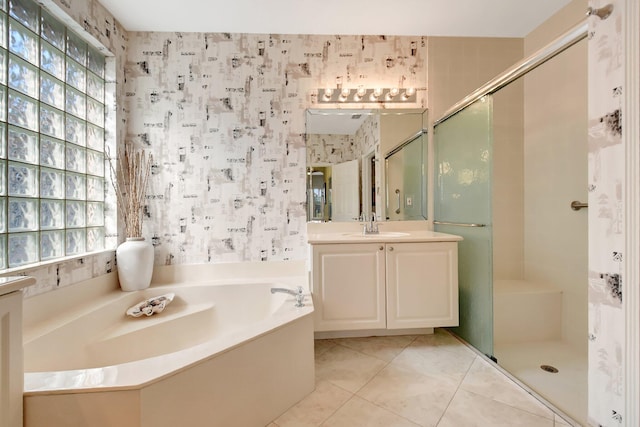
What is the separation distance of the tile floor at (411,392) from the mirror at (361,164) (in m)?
1.03

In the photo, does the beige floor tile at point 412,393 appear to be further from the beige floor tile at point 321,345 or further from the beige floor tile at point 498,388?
the beige floor tile at point 321,345

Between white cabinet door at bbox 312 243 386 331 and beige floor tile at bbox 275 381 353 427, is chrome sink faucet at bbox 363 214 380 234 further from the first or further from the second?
beige floor tile at bbox 275 381 353 427

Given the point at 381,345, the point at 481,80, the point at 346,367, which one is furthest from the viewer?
the point at 481,80

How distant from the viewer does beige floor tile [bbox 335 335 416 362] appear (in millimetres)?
1798

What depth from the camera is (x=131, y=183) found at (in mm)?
1962

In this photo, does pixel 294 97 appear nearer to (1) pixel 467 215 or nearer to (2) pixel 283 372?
(1) pixel 467 215

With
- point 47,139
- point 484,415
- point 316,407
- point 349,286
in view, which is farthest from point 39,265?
point 484,415

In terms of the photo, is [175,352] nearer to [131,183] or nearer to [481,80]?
[131,183]

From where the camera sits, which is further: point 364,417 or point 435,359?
point 435,359

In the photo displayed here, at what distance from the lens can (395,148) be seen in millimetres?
2248

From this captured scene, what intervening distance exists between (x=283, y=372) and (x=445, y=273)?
1235 mm

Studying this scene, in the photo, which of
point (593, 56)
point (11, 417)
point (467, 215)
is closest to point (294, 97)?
point (467, 215)

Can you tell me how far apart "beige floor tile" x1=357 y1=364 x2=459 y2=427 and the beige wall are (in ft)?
3.56

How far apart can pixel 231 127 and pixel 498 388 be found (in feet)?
8.02
